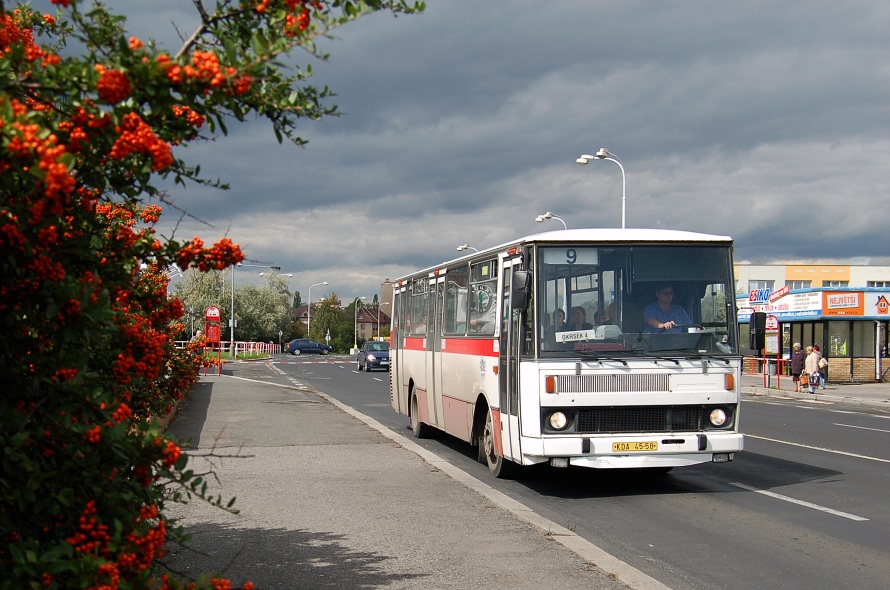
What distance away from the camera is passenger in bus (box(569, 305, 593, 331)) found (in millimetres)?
10406

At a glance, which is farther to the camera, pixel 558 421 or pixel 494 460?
pixel 494 460

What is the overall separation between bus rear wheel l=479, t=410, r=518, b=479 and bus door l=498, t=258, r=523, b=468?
1.95 feet

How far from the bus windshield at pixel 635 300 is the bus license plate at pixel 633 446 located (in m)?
0.96

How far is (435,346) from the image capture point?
49.5 ft

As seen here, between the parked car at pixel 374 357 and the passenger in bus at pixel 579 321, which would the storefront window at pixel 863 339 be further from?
the passenger in bus at pixel 579 321

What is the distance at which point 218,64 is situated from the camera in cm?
328

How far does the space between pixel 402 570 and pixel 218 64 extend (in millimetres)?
4100

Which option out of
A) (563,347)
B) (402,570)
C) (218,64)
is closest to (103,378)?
(218,64)

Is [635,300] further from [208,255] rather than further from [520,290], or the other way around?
[208,255]

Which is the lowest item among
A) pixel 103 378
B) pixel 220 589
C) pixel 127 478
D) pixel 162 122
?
pixel 220 589

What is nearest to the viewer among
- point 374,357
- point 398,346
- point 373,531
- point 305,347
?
point 373,531

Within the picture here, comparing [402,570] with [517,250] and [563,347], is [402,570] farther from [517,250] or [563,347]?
[517,250]

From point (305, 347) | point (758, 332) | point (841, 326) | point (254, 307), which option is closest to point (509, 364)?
point (758, 332)

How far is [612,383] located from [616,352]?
1.15 feet
